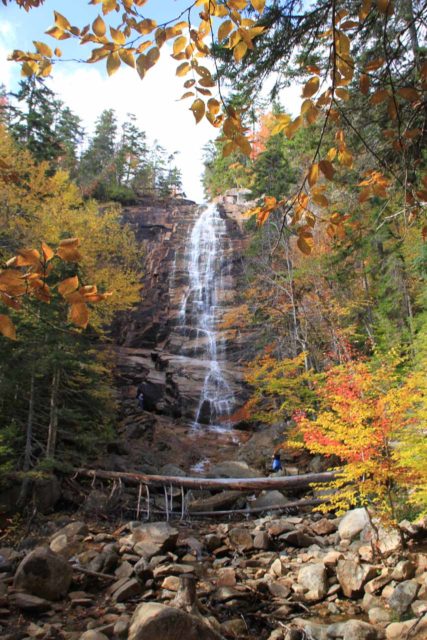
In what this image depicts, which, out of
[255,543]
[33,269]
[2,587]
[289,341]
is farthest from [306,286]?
[33,269]

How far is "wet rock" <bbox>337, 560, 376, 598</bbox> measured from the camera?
5809mm

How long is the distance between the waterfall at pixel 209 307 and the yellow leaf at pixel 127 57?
1930 cm

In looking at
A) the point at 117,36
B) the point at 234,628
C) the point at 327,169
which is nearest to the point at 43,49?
the point at 117,36

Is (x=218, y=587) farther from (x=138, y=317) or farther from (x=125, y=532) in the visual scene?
(x=138, y=317)

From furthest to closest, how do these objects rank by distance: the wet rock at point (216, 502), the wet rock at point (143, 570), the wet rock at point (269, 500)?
the wet rock at point (269, 500)
the wet rock at point (216, 502)
the wet rock at point (143, 570)

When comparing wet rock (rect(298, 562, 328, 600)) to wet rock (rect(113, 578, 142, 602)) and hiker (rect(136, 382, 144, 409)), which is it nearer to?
wet rock (rect(113, 578, 142, 602))

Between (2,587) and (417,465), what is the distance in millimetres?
6037

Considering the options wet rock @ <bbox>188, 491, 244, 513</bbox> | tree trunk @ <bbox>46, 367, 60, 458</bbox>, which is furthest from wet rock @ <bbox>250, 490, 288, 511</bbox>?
tree trunk @ <bbox>46, 367, 60, 458</bbox>

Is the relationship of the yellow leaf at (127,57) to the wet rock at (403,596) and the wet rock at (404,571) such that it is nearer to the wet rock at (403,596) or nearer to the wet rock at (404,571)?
the wet rock at (403,596)

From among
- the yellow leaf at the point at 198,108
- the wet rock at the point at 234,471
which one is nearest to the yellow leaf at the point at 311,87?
the yellow leaf at the point at 198,108

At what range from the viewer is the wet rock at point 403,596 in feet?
17.0

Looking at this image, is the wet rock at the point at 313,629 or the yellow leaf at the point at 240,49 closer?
the yellow leaf at the point at 240,49

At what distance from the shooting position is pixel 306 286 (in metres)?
17.8

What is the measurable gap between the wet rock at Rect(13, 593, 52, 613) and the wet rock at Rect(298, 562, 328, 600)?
354 cm
